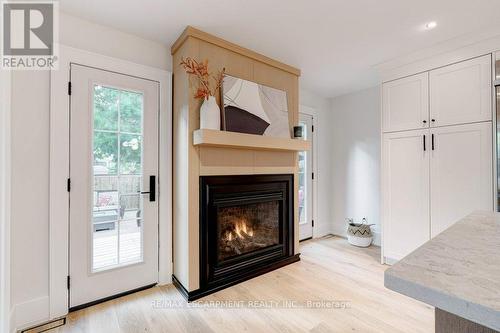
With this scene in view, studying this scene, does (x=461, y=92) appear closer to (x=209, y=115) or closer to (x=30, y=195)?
(x=209, y=115)

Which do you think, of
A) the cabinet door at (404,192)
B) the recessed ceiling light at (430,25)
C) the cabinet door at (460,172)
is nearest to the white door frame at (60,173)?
the recessed ceiling light at (430,25)

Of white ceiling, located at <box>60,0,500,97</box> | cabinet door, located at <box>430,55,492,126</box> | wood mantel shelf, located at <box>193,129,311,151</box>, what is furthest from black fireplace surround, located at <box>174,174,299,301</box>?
cabinet door, located at <box>430,55,492,126</box>

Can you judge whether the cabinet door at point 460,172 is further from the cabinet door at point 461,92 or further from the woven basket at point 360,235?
the woven basket at point 360,235

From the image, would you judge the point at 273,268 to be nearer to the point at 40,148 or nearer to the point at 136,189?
the point at 136,189

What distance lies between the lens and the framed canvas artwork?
235 centimetres

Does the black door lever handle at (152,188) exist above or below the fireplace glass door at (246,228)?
above

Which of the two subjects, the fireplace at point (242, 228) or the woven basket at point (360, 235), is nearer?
the fireplace at point (242, 228)

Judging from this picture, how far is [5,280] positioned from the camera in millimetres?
1439

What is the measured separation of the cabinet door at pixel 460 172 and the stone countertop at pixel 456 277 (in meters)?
1.92

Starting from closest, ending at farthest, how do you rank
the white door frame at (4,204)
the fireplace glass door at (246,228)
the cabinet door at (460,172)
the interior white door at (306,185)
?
the white door frame at (4,204) < the cabinet door at (460,172) < the fireplace glass door at (246,228) < the interior white door at (306,185)

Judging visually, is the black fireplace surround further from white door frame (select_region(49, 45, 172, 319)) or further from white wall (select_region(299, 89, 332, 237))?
white wall (select_region(299, 89, 332, 237))

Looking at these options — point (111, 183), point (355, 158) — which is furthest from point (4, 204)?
point (355, 158)

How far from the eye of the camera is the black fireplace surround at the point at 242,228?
88.5 inches

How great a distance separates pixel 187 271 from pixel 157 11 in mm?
2191
